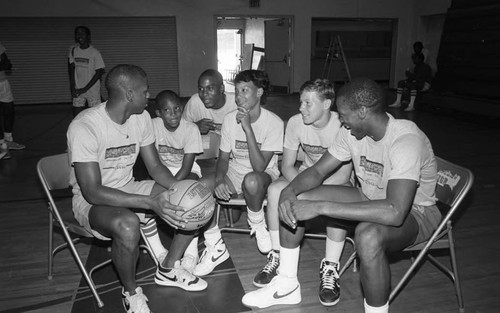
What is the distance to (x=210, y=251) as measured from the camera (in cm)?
319

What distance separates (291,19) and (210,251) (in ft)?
40.7

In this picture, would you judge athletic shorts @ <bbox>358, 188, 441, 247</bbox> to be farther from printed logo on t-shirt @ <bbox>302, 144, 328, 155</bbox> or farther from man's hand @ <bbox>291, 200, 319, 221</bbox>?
printed logo on t-shirt @ <bbox>302, 144, 328, 155</bbox>

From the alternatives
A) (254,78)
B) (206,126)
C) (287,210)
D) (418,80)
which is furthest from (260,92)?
(418,80)

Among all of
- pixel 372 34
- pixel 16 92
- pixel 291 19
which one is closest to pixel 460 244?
pixel 291 19

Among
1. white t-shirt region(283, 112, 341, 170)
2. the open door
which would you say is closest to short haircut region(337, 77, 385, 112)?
white t-shirt region(283, 112, 341, 170)

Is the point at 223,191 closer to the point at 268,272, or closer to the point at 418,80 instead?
the point at 268,272

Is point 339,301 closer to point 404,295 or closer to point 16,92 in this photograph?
point 404,295

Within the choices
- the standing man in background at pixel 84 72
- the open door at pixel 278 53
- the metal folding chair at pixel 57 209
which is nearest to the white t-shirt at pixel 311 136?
the metal folding chair at pixel 57 209

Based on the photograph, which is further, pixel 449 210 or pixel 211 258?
pixel 211 258

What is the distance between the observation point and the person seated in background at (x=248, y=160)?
314 cm

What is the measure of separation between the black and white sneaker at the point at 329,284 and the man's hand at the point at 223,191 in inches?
33.8

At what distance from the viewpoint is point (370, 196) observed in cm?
260

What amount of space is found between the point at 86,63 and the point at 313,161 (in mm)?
5155

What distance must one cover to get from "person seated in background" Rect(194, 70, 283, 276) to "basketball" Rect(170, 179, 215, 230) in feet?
1.85
